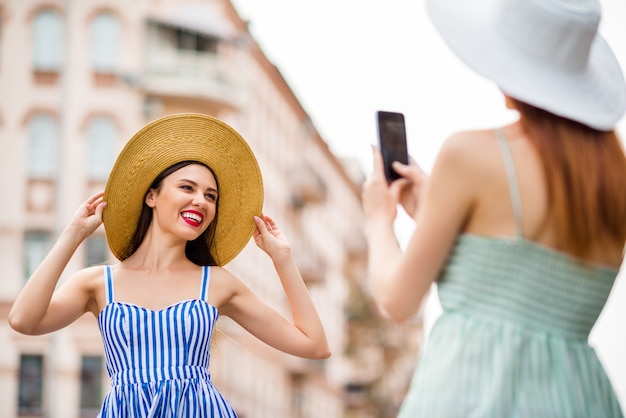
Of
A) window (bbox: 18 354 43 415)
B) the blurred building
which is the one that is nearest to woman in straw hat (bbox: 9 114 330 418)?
the blurred building

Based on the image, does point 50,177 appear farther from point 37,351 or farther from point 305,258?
point 305,258

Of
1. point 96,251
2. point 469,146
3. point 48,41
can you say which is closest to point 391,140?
point 469,146

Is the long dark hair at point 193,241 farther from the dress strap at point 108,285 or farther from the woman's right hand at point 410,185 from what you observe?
the woman's right hand at point 410,185

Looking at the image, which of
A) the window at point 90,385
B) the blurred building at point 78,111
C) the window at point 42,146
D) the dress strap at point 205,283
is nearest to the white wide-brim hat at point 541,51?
the dress strap at point 205,283

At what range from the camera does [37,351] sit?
36031mm

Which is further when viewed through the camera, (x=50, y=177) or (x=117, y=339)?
(x=50, y=177)

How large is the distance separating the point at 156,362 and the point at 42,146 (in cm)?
3224

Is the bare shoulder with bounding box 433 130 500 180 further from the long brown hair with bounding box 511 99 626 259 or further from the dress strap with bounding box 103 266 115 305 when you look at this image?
the dress strap with bounding box 103 266 115 305

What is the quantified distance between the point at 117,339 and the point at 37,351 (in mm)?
32513

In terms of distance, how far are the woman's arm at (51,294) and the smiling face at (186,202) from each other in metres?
0.23

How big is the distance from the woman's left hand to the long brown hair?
1585mm

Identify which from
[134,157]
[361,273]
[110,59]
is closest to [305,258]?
[110,59]

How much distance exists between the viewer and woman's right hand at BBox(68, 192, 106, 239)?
4.37 m

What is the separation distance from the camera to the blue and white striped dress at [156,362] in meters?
4.32
